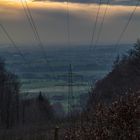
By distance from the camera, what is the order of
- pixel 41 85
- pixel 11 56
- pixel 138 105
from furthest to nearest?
pixel 41 85, pixel 11 56, pixel 138 105

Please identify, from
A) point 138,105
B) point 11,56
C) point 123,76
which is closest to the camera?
point 138,105

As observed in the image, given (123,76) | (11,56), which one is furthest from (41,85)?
(123,76)

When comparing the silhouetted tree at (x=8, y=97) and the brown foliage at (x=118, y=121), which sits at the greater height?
the silhouetted tree at (x=8, y=97)

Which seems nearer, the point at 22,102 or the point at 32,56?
the point at 32,56

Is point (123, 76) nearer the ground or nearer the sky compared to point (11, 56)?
nearer the sky

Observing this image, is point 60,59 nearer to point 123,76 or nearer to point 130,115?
point 130,115

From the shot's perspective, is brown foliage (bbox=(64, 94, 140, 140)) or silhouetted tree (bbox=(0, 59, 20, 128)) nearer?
brown foliage (bbox=(64, 94, 140, 140))

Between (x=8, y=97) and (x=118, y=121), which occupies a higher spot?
(x=8, y=97)

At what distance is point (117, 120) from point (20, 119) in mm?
80353

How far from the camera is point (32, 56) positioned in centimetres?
1962

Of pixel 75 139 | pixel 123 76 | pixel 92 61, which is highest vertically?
pixel 123 76

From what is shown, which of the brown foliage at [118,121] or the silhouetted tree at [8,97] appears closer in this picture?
the brown foliage at [118,121]

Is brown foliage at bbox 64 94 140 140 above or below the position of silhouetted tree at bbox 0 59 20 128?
below

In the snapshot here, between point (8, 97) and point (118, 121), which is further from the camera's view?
point (8, 97)
